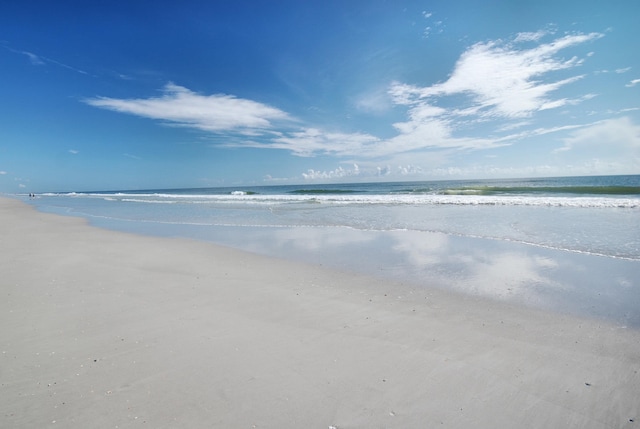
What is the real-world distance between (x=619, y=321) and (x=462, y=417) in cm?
342

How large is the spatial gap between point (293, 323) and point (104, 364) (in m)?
2.21

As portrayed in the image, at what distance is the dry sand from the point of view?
2.73 metres

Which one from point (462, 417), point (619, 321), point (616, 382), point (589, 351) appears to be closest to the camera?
point (462, 417)

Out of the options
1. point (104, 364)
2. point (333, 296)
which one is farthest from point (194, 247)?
point (104, 364)

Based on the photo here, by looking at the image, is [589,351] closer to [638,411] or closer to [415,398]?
[638,411]

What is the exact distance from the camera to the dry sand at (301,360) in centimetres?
273

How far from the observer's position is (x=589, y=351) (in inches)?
145

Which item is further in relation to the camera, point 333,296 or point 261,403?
point 333,296

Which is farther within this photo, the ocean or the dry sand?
the ocean

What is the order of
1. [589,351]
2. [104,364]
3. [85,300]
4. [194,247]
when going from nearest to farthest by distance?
1. [104,364]
2. [589,351]
3. [85,300]
4. [194,247]

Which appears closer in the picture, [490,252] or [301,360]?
[301,360]

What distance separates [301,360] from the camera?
138 inches

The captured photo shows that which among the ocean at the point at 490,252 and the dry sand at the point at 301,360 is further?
the ocean at the point at 490,252

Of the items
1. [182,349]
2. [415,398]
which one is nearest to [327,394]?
[415,398]
